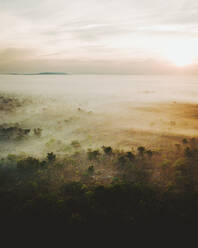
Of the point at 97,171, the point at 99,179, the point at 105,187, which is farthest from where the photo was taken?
the point at 97,171

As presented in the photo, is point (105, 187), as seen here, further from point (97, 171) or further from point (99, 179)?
point (97, 171)

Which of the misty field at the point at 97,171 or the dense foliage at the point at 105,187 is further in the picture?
the misty field at the point at 97,171

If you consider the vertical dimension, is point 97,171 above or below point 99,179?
above

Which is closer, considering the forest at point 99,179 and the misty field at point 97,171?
the forest at point 99,179

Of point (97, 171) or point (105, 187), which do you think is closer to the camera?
point (105, 187)

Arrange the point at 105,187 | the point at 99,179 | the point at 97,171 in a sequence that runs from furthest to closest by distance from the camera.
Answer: the point at 97,171 < the point at 99,179 < the point at 105,187

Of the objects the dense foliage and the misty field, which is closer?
the dense foliage

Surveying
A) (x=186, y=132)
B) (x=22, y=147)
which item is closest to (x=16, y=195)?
(x=22, y=147)

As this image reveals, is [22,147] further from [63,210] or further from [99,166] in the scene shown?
[63,210]

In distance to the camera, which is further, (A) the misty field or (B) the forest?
(A) the misty field

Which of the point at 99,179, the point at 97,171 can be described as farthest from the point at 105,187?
the point at 97,171

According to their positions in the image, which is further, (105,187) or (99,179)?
(99,179)
